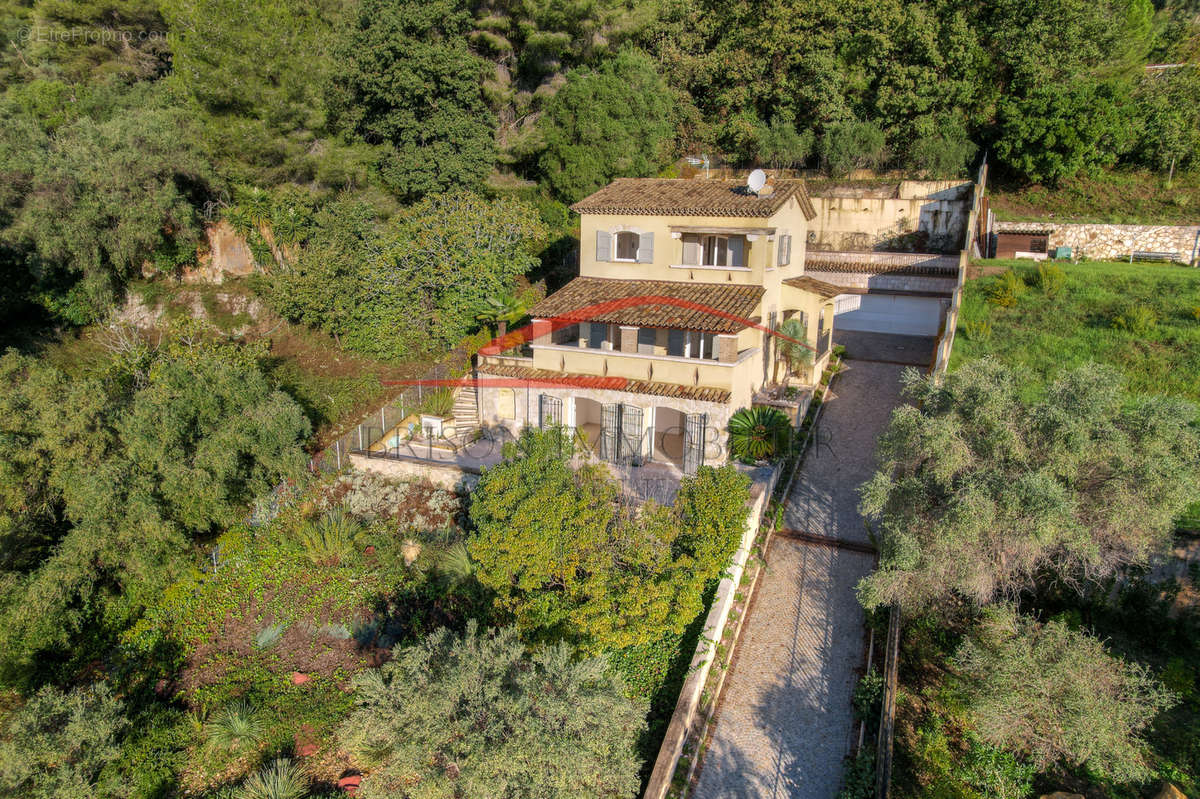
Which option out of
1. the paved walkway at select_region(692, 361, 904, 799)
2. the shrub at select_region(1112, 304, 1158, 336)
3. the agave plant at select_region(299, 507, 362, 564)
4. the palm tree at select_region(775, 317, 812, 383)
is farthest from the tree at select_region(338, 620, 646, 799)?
the shrub at select_region(1112, 304, 1158, 336)

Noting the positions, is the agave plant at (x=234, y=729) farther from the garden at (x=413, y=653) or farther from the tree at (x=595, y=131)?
the tree at (x=595, y=131)

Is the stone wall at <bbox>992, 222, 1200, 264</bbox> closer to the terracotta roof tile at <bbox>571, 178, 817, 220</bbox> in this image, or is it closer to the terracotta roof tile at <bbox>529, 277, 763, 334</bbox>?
the terracotta roof tile at <bbox>571, 178, 817, 220</bbox>

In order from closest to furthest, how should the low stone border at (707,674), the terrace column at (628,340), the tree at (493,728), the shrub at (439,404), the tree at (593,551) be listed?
the tree at (493,728), the low stone border at (707,674), the tree at (593,551), the terrace column at (628,340), the shrub at (439,404)

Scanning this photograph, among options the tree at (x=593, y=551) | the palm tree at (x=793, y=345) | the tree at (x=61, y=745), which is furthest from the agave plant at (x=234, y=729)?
the palm tree at (x=793, y=345)

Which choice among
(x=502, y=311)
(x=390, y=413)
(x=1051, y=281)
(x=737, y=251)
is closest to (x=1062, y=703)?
(x=737, y=251)

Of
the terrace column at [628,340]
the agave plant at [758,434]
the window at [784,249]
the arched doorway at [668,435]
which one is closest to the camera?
the agave plant at [758,434]

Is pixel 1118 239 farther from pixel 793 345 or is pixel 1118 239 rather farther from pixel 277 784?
pixel 277 784
